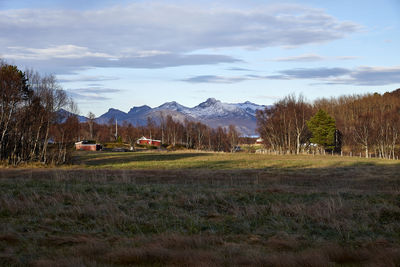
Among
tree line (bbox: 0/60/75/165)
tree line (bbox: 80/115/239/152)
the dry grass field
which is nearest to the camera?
the dry grass field

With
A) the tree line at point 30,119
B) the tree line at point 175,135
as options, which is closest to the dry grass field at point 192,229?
the tree line at point 30,119

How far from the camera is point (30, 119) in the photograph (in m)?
44.5

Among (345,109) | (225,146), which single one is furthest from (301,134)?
(225,146)

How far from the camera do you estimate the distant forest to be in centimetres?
4347

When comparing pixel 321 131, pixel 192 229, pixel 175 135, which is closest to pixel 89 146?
pixel 175 135

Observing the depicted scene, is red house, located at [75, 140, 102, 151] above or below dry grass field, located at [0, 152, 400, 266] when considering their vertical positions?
above

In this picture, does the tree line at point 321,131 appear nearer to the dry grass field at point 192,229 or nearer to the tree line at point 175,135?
the tree line at point 175,135

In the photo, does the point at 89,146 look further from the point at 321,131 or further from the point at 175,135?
the point at 321,131

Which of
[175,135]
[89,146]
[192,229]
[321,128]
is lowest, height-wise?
[192,229]

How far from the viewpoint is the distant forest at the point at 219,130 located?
4347 cm

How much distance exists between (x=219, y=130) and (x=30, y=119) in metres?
126

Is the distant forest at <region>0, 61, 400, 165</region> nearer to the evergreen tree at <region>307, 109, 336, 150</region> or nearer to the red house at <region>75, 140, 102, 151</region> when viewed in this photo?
the evergreen tree at <region>307, 109, 336, 150</region>

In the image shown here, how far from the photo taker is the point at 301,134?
9388 centimetres

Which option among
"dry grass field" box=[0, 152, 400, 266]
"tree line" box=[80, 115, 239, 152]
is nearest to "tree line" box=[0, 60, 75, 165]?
"dry grass field" box=[0, 152, 400, 266]
